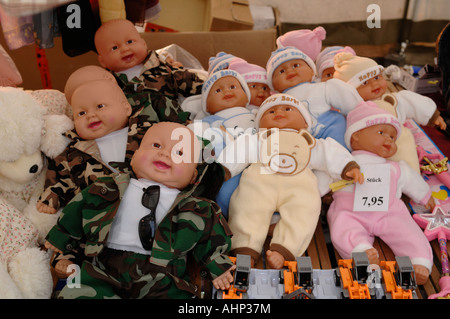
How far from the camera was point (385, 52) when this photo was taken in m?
3.09

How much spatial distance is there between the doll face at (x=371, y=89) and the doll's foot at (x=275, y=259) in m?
0.89

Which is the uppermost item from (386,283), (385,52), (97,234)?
(385,52)

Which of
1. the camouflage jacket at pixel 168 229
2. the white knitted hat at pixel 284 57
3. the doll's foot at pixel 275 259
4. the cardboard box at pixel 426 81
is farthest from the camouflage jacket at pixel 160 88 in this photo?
the cardboard box at pixel 426 81

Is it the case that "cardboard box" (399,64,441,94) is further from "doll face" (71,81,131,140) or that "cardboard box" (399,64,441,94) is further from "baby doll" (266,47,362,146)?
"doll face" (71,81,131,140)

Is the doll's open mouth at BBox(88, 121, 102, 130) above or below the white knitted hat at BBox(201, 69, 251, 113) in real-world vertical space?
below

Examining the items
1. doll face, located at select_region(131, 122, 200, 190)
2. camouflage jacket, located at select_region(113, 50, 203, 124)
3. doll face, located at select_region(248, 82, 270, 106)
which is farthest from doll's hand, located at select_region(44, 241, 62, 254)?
doll face, located at select_region(248, 82, 270, 106)

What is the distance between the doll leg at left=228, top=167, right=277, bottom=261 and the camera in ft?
4.30

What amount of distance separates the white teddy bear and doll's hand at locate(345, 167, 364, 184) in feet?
3.24

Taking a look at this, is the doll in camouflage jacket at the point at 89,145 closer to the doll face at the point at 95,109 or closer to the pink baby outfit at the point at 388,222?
the doll face at the point at 95,109

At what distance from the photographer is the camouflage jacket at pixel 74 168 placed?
1.40m
